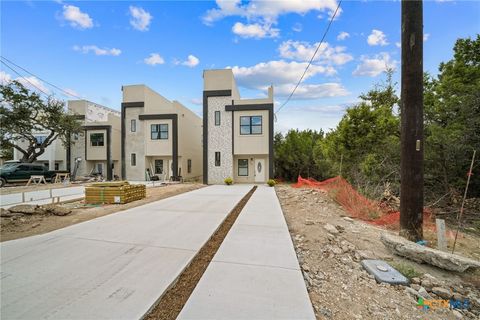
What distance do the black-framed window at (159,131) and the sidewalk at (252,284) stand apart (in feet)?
52.1

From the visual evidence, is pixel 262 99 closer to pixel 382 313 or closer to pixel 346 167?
pixel 346 167

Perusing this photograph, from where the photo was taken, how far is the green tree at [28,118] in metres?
17.6

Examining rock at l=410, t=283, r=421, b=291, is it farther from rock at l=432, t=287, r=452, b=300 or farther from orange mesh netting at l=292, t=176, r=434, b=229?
orange mesh netting at l=292, t=176, r=434, b=229

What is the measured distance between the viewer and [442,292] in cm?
258

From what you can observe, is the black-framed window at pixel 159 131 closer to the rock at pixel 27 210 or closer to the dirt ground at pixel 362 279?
the rock at pixel 27 210

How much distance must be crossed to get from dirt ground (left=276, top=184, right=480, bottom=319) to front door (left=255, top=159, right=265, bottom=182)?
11.8 metres

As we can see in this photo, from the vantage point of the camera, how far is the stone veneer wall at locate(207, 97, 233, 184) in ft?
53.3

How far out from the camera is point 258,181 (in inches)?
663

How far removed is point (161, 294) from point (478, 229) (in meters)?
8.87

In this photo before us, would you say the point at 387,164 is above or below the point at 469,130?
below

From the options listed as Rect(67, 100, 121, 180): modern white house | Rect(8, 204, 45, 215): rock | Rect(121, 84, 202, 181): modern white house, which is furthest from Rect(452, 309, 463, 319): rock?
Rect(67, 100, 121, 180): modern white house

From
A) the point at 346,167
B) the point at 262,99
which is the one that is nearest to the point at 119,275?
the point at 346,167

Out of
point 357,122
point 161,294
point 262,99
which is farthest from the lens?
point 262,99

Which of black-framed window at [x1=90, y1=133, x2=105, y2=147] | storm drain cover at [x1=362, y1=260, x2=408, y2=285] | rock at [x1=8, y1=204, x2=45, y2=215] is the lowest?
storm drain cover at [x1=362, y1=260, x2=408, y2=285]
